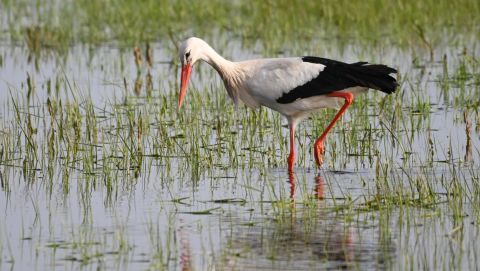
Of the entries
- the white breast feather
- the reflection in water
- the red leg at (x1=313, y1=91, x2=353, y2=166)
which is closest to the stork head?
the white breast feather

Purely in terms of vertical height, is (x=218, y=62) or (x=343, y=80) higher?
(x=218, y=62)

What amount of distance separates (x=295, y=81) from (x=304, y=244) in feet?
10.0

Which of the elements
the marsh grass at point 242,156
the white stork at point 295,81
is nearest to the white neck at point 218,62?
the white stork at point 295,81

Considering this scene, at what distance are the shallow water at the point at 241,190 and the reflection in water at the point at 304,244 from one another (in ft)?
0.04

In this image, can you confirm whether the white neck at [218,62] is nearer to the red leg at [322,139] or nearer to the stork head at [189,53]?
the stork head at [189,53]

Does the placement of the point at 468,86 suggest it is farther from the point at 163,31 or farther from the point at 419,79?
the point at 163,31

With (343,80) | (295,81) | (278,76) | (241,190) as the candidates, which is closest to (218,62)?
(278,76)

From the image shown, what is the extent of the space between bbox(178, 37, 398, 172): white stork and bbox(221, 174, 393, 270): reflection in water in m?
1.91

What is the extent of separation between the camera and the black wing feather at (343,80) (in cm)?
963

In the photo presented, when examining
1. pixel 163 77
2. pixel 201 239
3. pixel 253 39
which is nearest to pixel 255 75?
pixel 201 239

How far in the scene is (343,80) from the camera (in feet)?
32.0

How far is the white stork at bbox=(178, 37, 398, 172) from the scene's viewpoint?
9703 millimetres

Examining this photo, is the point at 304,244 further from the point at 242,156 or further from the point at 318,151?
the point at 242,156

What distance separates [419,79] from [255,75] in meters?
3.66
